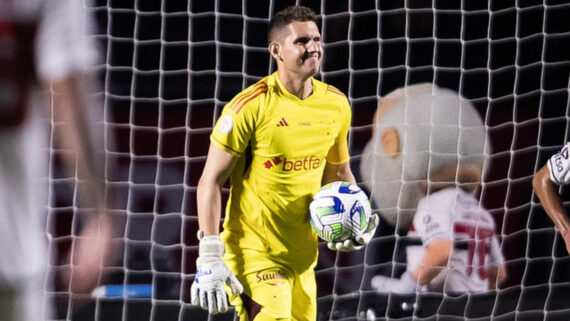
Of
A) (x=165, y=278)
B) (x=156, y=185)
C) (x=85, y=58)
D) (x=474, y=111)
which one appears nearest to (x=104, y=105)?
(x=156, y=185)

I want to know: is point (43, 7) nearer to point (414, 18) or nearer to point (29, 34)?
point (29, 34)

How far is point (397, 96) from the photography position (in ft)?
21.6

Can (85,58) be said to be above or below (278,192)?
above

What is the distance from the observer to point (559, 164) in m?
4.53

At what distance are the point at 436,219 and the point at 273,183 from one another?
243 cm

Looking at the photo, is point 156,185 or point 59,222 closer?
point 156,185

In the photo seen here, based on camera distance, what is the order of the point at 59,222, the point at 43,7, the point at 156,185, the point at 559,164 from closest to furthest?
1. the point at 43,7
2. the point at 559,164
3. the point at 156,185
4. the point at 59,222

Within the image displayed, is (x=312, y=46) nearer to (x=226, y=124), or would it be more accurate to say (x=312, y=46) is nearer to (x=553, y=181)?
(x=226, y=124)

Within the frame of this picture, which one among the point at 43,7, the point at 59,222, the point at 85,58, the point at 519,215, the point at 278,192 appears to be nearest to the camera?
the point at 43,7

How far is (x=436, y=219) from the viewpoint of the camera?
20.8 feet

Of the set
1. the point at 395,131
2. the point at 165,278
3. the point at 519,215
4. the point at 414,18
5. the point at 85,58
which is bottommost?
the point at 165,278

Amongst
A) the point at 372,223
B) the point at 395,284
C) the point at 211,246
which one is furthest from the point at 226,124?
the point at 395,284

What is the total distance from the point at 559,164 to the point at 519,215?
2.69m

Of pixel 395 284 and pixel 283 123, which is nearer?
pixel 283 123
